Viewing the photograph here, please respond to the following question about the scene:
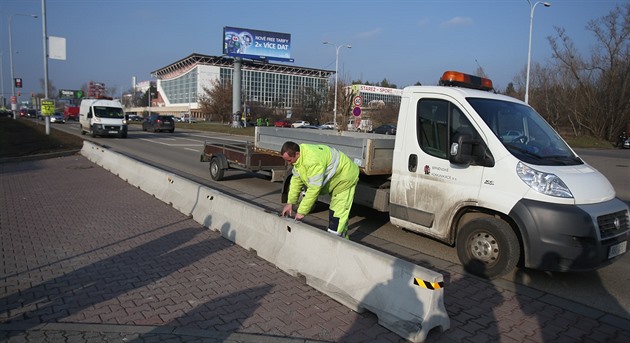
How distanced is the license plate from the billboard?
203ft

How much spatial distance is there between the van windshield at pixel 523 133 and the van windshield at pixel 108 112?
2760 cm

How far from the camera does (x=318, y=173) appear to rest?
5.13 meters

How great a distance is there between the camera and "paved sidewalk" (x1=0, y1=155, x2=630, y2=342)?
3730mm

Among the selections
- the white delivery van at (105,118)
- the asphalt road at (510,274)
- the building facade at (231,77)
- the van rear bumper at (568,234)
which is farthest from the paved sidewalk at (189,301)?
the building facade at (231,77)

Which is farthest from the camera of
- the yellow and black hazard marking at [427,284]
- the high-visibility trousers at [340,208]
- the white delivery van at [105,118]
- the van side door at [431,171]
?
the white delivery van at [105,118]

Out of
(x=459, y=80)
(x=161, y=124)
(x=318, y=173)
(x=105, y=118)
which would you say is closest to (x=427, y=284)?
(x=318, y=173)

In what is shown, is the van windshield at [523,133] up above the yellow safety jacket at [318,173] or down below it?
above

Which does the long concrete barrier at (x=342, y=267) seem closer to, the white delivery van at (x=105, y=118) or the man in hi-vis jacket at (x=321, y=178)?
the man in hi-vis jacket at (x=321, y=178)

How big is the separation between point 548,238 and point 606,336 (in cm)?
102

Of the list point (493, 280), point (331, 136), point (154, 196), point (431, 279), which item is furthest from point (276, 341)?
point (154, 196)

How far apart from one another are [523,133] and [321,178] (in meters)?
2.63

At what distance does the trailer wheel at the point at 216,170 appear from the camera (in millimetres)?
12109

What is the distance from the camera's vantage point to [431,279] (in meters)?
3.54

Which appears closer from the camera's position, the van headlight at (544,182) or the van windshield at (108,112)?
the van headlight at (544,182)
